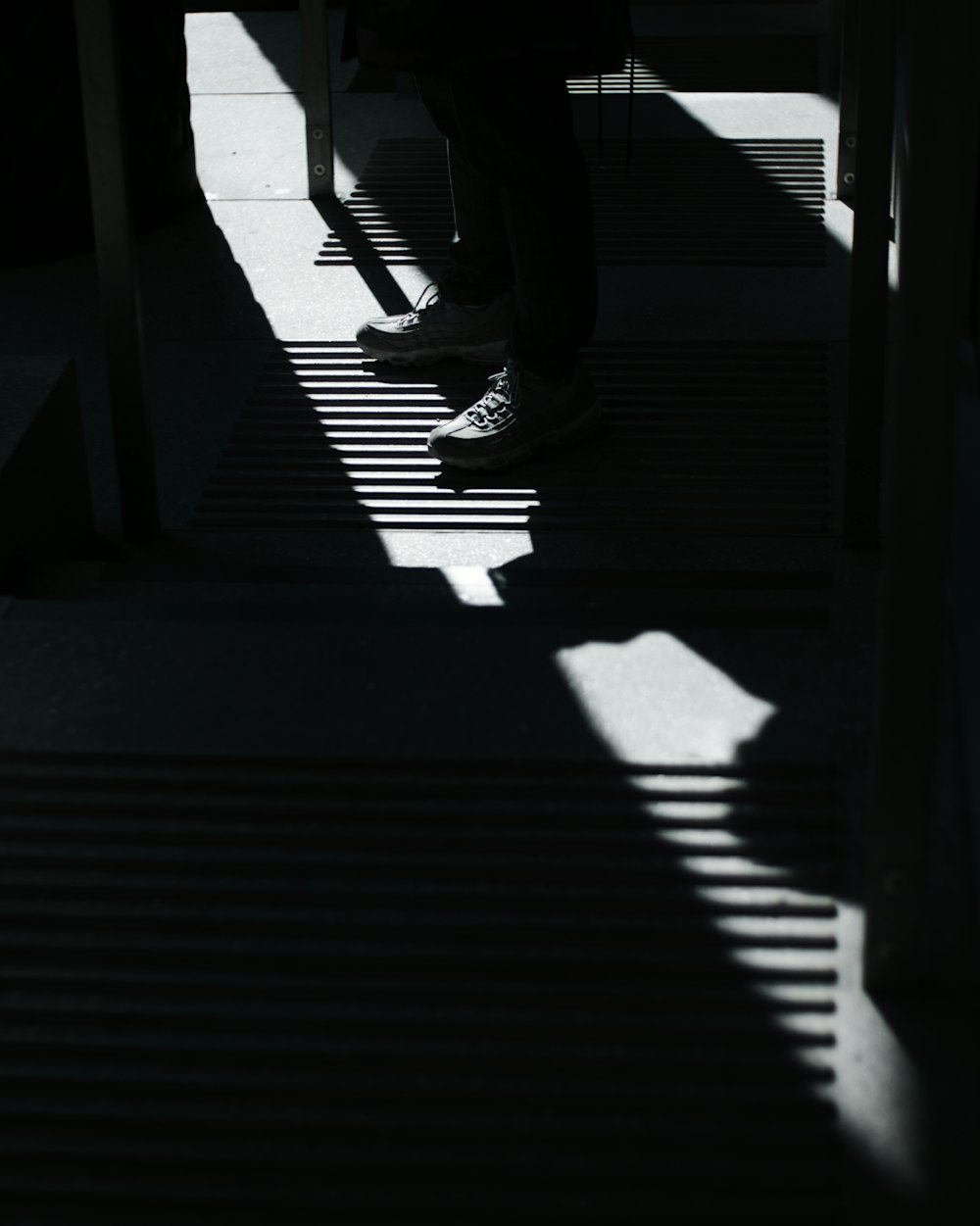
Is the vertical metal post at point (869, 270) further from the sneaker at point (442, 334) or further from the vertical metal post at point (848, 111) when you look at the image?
the vertical metal post at point (848, 111)

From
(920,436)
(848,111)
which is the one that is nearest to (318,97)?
(848,111)

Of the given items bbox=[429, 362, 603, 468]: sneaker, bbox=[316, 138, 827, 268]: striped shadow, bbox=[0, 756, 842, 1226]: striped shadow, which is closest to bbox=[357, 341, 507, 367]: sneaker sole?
bbox=[429, 362, 603, 468]: sneaker

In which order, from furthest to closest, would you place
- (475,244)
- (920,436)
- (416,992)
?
(475,244) < (416,992) < (920,436)

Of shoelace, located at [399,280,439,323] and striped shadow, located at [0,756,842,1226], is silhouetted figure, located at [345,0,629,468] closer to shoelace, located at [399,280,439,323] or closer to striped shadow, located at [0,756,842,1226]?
shoelace, located at [399,280,439,323]

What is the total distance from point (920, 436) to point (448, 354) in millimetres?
1791

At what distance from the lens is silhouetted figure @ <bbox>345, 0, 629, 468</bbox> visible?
6.58 ft

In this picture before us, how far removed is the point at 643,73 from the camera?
14.0 ft

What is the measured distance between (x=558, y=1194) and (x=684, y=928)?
0.82 feet

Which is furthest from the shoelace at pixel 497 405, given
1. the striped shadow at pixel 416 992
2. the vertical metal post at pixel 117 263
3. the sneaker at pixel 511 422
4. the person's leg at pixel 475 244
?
the striped shadow at pixel 416 992

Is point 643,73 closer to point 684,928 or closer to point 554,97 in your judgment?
point 554,97

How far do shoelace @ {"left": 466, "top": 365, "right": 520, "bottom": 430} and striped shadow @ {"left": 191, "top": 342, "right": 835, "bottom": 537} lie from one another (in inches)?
3.2

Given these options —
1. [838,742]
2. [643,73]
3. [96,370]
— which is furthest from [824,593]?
[643,73]

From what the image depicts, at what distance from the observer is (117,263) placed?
2.01 meters

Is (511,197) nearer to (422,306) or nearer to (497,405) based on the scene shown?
(497,405)
